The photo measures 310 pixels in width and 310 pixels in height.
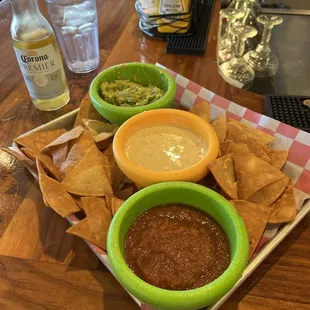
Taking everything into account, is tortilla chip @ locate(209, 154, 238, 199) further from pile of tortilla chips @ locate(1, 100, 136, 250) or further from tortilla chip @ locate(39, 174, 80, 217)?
tortilla chip @ locate(39, 174, 80, 217)

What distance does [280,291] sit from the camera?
82 cm

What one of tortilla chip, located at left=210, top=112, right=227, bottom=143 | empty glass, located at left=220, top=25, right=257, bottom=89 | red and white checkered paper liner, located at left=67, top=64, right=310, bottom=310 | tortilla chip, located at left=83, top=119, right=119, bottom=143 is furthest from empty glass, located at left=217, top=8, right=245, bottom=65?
tortilla chip, located at left=83, top=119, right=119, bottom=143

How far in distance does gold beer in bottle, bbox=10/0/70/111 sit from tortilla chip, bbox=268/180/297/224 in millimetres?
769

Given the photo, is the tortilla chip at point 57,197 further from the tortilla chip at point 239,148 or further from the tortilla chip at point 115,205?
the tortilla chip at point 239,148

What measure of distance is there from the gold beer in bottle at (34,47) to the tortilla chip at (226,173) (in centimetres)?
61

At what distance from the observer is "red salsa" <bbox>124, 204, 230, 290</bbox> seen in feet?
2.40

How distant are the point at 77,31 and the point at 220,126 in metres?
0.77

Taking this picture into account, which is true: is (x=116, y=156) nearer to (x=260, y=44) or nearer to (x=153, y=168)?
(x=153, y=168)

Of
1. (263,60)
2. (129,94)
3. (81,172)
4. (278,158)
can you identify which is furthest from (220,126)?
(263,60)

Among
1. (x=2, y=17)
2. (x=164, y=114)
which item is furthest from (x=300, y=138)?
(x=2, y=17)

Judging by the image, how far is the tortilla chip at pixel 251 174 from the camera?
0.93 metres

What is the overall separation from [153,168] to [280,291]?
0.40m

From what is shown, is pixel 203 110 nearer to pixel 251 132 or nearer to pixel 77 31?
pixel 251 132

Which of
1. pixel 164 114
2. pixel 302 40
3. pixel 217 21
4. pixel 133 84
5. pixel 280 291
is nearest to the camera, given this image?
pixel 280 291
